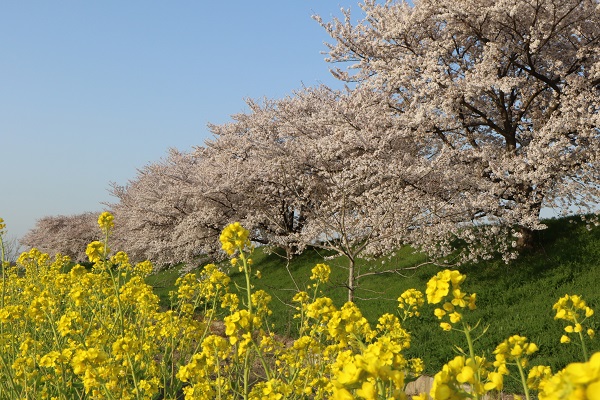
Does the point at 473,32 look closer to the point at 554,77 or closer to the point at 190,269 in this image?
the point at 554,77

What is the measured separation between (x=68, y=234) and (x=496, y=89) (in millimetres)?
37228

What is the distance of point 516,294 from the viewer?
36.6ft

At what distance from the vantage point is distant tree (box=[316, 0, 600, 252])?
11.0m

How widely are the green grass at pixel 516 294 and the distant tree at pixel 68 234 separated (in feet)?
92.5

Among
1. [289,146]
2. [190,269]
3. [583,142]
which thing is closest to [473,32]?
[583,142]

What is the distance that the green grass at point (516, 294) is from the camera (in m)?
8.77

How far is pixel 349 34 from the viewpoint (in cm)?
1288

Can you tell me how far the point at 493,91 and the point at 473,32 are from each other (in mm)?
1631


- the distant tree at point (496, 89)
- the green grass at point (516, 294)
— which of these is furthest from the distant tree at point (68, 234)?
the distant tree at point (496, 89)

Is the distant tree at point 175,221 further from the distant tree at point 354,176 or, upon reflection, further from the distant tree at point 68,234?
the distant tree at point 68,234

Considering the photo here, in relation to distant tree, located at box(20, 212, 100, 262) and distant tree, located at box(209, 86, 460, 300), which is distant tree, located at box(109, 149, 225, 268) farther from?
distant tree, located at box(20, 212, 100, 262)

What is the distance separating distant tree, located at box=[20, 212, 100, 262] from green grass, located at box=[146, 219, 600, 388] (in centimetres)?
2821

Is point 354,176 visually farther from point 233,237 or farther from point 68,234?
point 68,234

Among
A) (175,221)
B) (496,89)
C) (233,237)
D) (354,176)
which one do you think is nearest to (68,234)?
(175,221)
